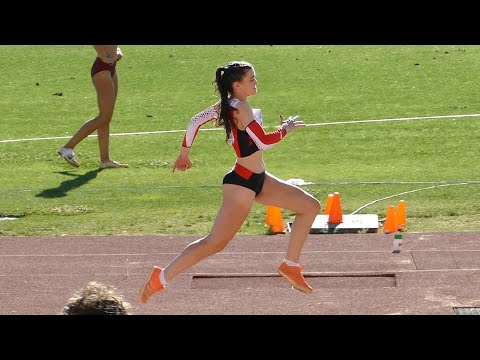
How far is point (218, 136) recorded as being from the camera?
2059cm

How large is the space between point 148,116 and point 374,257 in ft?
36.4

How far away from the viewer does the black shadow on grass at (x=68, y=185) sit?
1656 cm

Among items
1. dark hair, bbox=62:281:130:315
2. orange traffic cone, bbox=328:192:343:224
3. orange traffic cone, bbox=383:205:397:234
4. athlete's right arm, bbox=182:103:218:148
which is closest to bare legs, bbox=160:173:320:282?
athlete's right arm, bbox=182:103:218:148

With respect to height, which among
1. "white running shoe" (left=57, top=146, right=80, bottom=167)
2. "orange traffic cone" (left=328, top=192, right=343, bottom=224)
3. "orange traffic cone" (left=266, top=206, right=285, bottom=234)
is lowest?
"orange traffic cone" (left=266, top=206, right=285, bottom=234)

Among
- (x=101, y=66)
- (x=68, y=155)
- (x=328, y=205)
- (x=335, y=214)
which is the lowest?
(x=335, y=214)

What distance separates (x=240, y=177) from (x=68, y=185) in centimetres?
781

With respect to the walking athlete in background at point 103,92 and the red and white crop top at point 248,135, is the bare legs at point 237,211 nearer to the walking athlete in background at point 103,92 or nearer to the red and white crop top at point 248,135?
the red and white crop top at point 248,135

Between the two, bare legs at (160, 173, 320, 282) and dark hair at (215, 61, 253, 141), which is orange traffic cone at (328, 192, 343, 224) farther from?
dark hair at (215, 61, 253, 141)

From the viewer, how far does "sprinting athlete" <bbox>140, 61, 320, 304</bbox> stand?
32.0 feet

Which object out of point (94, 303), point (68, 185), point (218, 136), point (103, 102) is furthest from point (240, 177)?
point (218, 136)

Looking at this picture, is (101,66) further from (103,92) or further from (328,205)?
A: (328,205)

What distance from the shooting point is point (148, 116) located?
75.7 ft

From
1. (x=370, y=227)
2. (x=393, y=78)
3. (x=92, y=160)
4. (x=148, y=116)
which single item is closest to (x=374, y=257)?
(x=370, y=227)

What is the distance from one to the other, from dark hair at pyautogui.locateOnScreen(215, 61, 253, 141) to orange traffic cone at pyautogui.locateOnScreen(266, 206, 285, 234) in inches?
167
